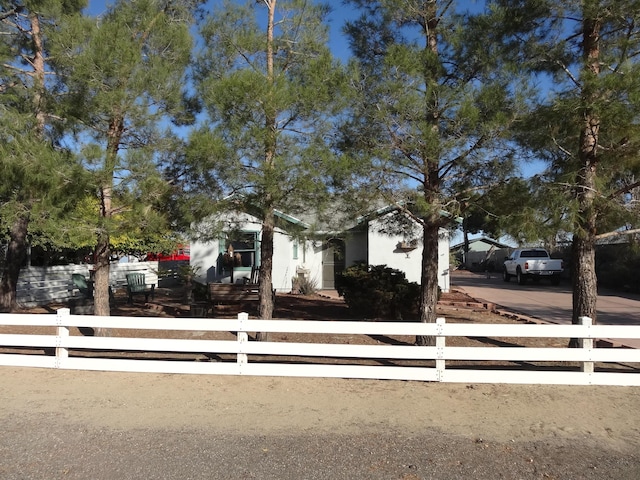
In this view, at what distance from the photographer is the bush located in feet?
35.9

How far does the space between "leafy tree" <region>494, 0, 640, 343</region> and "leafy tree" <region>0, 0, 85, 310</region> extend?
6.58 metres

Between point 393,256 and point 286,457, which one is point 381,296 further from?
point 393,256

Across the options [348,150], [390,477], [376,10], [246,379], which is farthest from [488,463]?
[376,10]

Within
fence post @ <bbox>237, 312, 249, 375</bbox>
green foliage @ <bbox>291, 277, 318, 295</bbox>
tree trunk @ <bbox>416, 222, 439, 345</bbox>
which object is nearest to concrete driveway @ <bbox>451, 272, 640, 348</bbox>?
tree trunk @ <bbox>416, 222, 439, 345</bbox>

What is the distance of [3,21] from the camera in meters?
10.5

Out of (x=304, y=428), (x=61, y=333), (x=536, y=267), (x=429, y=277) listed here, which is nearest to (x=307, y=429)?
(x=304, y=428)

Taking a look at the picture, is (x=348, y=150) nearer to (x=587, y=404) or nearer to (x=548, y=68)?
(x=548, y=68)

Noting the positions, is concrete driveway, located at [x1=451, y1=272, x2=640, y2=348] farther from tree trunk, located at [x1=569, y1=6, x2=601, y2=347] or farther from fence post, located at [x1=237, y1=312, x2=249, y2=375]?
fence post, located at [x1=237, y1=312, x2=249, y2=375]

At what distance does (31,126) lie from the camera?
311 inches

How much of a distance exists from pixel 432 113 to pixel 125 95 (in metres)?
4.48

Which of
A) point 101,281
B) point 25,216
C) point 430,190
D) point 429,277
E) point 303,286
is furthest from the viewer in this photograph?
point 303,286

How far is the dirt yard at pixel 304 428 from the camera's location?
3.97 meters

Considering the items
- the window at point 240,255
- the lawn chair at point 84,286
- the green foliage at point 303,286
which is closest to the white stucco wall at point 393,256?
the green foliage at point 303,286

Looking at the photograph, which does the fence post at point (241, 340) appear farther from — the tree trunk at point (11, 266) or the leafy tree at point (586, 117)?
the tree trunk at point (11, 266)
